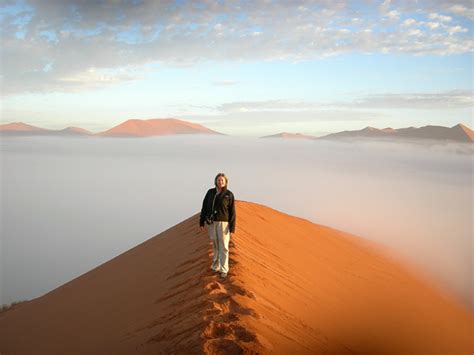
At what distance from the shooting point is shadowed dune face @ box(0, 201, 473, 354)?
5.54 m

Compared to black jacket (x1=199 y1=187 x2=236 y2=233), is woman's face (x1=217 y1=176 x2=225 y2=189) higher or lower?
higher

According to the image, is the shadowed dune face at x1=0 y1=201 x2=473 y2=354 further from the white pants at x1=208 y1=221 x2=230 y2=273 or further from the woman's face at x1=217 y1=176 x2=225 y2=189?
the woman's face at x1=217 y1=176 x2=225 y2=189

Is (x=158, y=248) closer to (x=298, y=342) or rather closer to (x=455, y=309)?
(x=298, y=342)

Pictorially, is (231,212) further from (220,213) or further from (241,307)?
(241,307)

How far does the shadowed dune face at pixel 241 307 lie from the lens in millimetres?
5535

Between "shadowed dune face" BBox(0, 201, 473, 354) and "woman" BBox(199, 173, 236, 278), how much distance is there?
587mm

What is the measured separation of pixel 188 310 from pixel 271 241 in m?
6.10

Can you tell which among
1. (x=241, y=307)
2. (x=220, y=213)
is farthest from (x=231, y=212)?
(x=241, y=307)

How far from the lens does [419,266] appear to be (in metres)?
17.1

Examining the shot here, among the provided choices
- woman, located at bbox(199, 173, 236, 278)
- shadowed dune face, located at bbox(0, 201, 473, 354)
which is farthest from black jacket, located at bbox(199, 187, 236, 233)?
shadowed dune face, located at bbox(0, 201, 473, 354)

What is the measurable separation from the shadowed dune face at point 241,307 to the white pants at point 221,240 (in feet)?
0.73

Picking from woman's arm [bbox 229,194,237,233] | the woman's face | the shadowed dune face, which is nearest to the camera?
the shadowed dune face

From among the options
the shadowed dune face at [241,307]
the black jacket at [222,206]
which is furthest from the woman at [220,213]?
the shadowed dune face at [241,307]

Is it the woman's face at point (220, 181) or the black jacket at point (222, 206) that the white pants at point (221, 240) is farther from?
the woman's face at point (220, 181)
